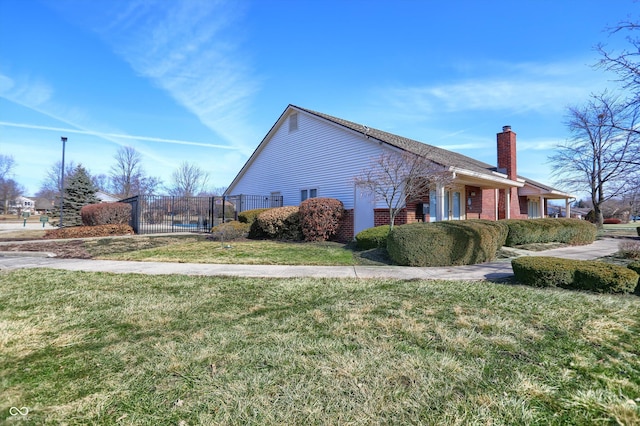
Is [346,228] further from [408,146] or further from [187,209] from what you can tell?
[187,209]

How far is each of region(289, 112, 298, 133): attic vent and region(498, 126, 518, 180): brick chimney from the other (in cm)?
1157

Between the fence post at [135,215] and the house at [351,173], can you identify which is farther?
the fence post at [135,215]

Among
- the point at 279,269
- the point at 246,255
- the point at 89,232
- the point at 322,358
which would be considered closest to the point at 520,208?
the point at 246,255

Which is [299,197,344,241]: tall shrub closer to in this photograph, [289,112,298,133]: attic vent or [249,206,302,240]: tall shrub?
[249,206,302,240]: tall shrub

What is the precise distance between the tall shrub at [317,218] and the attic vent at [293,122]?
603cm

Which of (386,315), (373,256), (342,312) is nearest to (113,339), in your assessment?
(342,312)

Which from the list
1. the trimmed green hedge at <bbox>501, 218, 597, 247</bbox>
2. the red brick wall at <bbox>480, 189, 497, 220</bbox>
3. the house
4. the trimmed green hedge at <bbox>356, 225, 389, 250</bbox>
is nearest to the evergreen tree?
the house

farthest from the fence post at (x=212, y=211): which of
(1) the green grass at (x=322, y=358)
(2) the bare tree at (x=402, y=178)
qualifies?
(1) the green grass at (x=322, y=358)

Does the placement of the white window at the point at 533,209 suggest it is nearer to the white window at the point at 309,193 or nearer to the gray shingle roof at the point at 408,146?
the gray shingle roof at the point at 408,146

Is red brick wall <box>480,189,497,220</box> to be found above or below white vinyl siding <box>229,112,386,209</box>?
below

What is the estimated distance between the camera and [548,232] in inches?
529

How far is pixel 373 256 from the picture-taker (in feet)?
28.9

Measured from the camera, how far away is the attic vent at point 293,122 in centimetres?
1675

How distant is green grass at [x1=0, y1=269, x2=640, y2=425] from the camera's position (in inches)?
83.4
